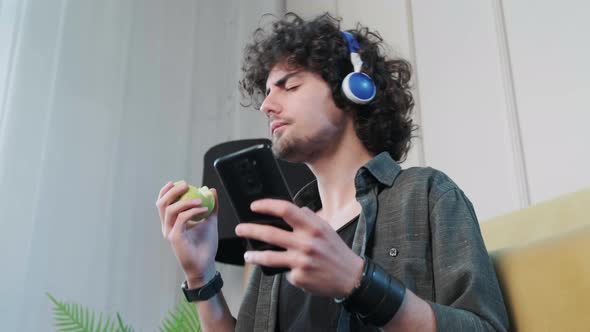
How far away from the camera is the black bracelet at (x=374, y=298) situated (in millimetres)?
570

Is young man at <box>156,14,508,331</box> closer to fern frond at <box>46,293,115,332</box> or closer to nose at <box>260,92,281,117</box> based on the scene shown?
nose at <box>260,92,281,117</box>

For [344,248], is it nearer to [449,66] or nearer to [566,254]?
[566,254]

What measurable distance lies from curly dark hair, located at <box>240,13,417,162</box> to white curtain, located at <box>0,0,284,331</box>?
901 millimetres

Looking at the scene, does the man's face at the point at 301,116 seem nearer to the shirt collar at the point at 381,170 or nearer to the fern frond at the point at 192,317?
the shirt collar at the point at 381,170

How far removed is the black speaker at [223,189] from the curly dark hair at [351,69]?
50cm

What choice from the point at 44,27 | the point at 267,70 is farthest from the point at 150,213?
the point at 267,70

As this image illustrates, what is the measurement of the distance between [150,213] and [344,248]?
163 centimetres

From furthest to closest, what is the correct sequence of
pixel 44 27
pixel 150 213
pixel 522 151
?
1. pixel 150 213
2. pixel 44 27
3. pixel 522 151

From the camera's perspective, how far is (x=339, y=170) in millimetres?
1087

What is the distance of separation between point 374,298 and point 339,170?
1.74 feet

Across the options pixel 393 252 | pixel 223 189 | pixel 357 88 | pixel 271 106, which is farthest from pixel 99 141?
pixel 393 252

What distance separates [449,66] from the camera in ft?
5.81

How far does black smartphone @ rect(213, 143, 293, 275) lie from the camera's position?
2.00 ft

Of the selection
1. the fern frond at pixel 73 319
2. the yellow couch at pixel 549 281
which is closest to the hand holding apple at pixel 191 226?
the yellow couch at pixel 549 281
